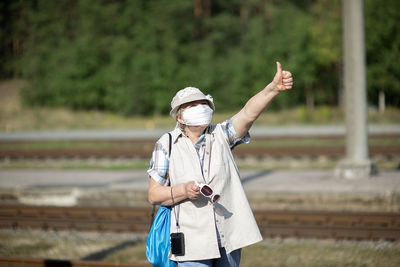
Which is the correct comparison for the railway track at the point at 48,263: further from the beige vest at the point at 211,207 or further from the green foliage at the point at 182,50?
the green foliage at the point at 182,50

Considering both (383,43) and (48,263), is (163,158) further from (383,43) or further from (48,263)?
(383,43)

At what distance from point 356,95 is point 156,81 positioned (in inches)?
1352

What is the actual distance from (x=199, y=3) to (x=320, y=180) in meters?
44.2

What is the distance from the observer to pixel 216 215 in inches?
120

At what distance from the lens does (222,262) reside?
124 inches

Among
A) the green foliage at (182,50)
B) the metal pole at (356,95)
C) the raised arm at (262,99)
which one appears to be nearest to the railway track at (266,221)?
the metal pole at (356,95)

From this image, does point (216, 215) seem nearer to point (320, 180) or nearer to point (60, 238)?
point (60, 238)

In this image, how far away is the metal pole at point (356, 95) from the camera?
11.3 metres

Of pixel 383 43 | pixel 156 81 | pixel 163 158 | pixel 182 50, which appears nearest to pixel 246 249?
pixel 163 158

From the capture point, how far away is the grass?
20.1ft

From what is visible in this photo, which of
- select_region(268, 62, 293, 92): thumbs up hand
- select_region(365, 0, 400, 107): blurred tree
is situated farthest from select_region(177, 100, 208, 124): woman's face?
select_region(365, 0, 400, 107): blurred tree

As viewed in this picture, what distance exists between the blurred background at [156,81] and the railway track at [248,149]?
66 mm

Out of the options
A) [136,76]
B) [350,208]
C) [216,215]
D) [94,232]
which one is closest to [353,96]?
[350,208]

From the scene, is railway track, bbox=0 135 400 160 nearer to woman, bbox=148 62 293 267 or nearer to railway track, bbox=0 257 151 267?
railway track, bbox=0 257 151 267
